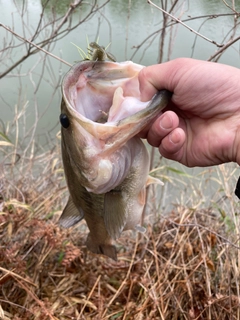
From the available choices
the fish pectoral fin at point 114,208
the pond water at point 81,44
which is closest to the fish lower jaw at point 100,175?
the fish pectoral fin at point 114,208

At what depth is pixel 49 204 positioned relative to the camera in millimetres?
3086

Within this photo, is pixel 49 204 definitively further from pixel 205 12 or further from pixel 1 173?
pixel 205 12

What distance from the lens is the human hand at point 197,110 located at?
1.40 m

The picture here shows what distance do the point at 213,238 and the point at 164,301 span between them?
656 mm

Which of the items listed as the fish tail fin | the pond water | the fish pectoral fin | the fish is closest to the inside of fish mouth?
the fish

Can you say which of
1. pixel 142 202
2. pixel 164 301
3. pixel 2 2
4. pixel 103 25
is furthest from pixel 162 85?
pixel 103 25

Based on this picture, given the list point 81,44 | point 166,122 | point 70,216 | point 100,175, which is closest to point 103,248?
point 70,216

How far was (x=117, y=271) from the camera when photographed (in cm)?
289

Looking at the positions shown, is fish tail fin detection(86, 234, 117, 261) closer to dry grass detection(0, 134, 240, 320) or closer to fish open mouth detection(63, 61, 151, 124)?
dry grass detection(0, 134, 240, 320)

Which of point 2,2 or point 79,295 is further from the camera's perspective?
point 2,2

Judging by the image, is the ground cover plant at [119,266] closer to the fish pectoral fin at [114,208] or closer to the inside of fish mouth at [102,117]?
the fish pectoral fin at [114,208]

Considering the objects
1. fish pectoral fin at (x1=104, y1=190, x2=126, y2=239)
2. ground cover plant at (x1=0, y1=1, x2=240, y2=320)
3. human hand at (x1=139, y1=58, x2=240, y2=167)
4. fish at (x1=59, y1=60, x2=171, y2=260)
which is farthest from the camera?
ground cover plant at (x1=0, y1=1, x2=240, y2=320)

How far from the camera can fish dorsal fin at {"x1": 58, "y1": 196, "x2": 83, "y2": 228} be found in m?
1.74

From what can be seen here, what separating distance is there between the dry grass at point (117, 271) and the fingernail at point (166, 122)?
107cm
